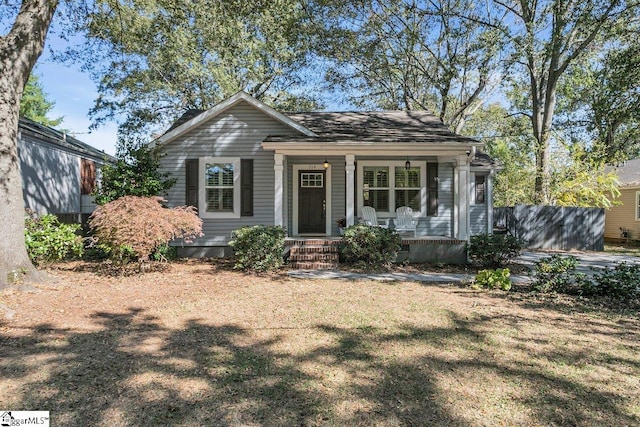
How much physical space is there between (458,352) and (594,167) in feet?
50.8

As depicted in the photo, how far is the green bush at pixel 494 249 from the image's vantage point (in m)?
8.61

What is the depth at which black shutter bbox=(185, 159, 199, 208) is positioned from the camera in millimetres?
10266

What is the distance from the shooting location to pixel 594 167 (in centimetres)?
1530

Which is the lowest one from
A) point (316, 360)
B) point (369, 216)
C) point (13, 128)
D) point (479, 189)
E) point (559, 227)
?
point (316, 360)

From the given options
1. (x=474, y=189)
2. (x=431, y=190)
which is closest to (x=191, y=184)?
(x=431, y=190)

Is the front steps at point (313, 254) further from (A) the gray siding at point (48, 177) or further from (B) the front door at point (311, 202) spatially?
(A) the gray siding at point (48, 177)

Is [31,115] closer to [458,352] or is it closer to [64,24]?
[64,24]

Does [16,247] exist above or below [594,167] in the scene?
below

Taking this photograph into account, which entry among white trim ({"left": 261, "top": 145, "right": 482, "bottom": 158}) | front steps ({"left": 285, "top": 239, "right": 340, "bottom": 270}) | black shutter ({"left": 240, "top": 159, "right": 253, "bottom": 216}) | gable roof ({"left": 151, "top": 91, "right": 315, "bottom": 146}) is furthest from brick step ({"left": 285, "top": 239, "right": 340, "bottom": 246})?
gable roof ({"left": 151, "top": 91, "right": 315, "bottom": 146})

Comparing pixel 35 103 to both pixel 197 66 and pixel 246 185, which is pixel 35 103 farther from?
pixel 246 185

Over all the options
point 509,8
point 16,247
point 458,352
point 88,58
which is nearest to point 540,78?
point 509,8

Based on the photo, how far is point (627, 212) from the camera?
1744cm

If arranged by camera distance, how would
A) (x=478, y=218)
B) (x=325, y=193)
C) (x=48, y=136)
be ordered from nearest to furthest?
(x=325, y=193), (x=48, y=136), (x=478, y=218)

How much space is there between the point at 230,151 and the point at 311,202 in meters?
2.80
